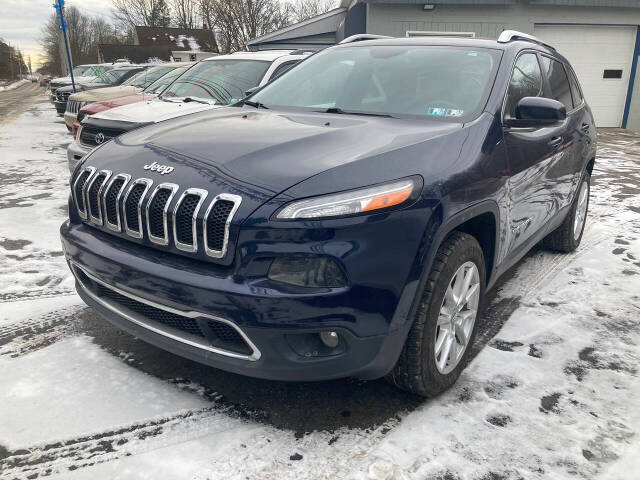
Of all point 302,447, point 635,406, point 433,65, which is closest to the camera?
point 302,447

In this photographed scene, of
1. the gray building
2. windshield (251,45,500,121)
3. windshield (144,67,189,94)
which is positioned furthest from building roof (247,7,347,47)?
windshield (251,45,500,121)

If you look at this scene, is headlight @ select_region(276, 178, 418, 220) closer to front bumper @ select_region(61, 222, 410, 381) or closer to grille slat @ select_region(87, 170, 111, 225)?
front bumper @ select_region(61, 222, 410, 381)

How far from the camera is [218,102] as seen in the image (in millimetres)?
6090

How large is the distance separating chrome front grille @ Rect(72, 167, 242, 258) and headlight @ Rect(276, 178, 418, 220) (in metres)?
0.23

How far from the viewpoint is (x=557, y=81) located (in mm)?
4066

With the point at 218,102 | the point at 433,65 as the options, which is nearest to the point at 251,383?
the point at 433,65

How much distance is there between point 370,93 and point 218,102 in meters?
3.25

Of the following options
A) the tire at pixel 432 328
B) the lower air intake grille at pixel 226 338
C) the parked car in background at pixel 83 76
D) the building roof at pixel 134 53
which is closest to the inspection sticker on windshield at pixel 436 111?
the tire at pixel 432 328

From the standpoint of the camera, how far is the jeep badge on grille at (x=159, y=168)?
2.30m

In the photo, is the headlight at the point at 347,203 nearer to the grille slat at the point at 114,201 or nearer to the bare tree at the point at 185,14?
the grille slat at the point at 114,201

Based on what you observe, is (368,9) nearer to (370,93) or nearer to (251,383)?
(370,93)

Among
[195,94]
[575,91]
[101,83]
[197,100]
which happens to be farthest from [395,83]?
[101,83]

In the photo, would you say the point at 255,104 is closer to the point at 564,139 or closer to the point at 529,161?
the point at 529,161

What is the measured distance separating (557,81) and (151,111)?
402 cm
